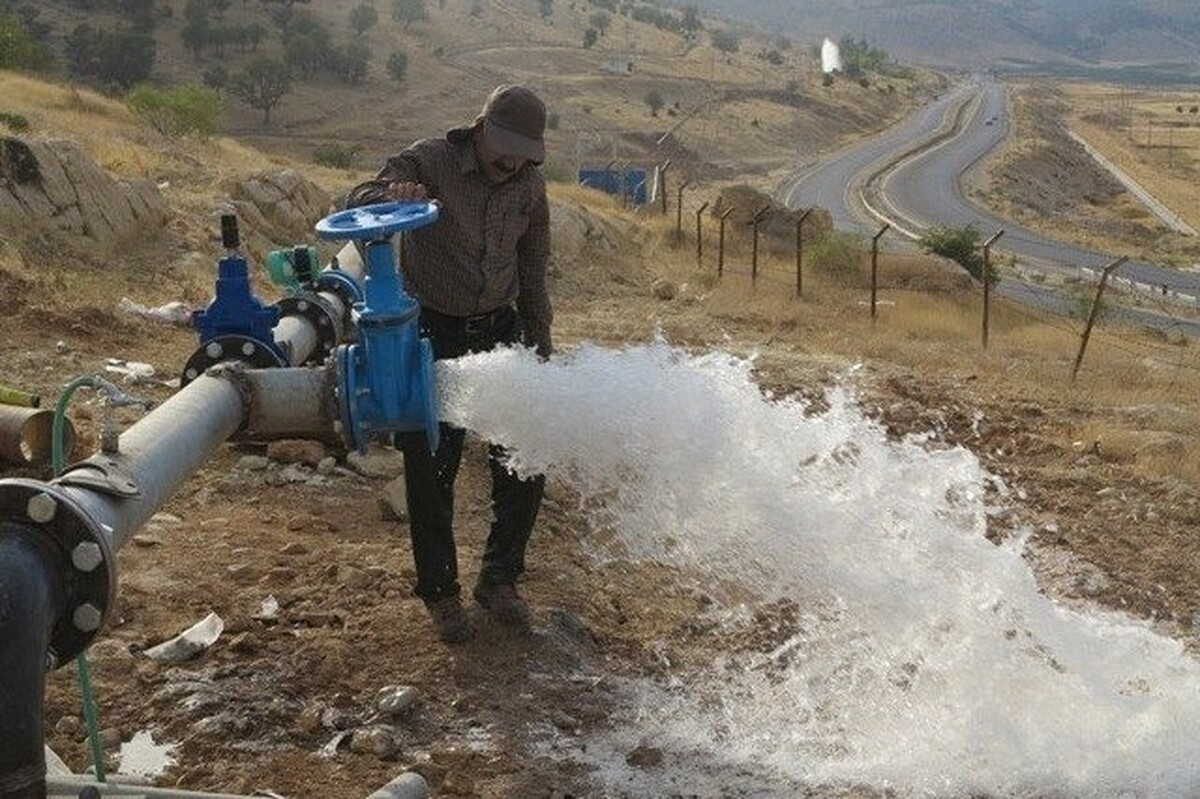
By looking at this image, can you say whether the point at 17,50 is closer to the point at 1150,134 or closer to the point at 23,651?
the point at 23,651

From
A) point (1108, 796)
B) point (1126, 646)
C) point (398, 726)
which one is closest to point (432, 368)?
point (398, 726)

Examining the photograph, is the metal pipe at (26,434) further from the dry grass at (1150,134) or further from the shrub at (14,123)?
the dry grass at (1150,134)

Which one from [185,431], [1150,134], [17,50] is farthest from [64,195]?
[1150,134]

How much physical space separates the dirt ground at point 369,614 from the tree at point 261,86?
5232 cm

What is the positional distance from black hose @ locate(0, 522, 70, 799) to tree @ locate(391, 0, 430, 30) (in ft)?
285

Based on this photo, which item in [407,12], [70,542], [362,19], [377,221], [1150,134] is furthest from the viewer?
[1150,134]

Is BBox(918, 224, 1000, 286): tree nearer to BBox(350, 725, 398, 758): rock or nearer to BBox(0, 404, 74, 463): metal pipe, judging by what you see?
BBox(0, 404, 74, 463): metal pipe

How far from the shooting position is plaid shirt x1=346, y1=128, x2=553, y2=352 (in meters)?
3.97

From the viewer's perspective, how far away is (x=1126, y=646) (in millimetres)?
4348

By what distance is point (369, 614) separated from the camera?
4070mm

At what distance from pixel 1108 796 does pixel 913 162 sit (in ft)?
214

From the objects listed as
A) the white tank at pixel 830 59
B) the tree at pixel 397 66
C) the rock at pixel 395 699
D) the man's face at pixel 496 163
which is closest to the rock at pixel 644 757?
the rock at pixel 395 699

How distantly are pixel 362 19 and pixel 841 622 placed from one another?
78776mm

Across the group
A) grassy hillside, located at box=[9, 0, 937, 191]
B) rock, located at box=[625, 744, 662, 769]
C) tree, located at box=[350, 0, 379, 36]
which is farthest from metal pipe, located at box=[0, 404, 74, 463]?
tree, located at box=[350, 0, 379, 36]
